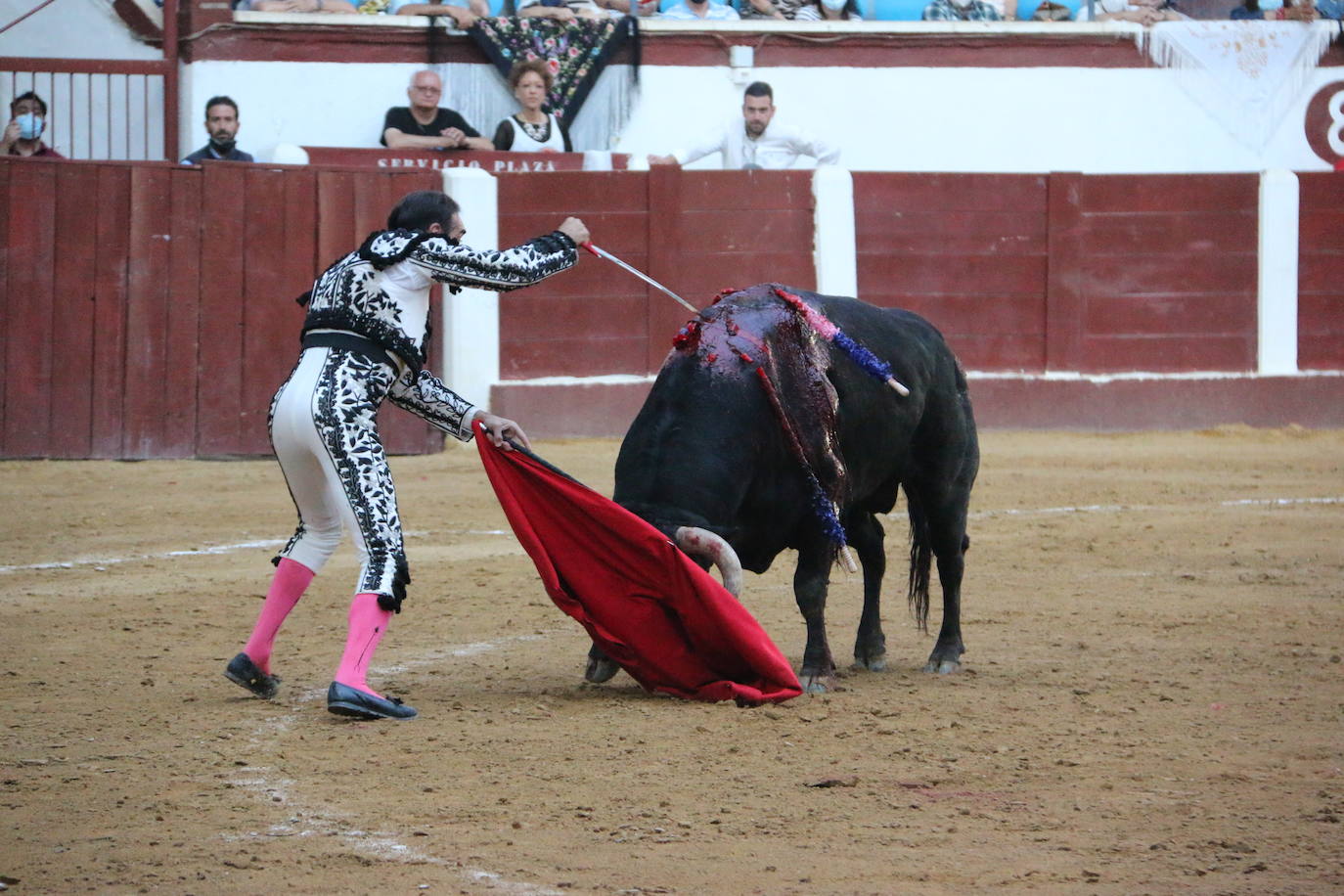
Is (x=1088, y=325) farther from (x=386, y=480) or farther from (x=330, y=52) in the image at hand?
(x=386, y=480)

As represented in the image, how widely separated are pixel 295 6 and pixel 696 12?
8.95 feet

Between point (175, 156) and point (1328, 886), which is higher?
point (175, 156)

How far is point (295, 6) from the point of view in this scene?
12.0 metres

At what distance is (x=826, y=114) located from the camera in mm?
12797

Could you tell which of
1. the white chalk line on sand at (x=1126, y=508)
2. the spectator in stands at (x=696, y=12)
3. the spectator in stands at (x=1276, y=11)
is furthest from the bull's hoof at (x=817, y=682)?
the spectator in stands at (x=1276, y=11)

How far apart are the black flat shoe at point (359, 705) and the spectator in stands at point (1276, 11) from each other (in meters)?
11.0

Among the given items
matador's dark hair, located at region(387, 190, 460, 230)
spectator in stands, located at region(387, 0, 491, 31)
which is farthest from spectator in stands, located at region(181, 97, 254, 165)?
matador's dark hair, located at region(387, 190, 460, 230)

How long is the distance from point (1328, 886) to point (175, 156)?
32.3 feet

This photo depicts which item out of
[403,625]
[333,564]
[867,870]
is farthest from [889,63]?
[867,870]

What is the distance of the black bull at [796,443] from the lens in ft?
15.2

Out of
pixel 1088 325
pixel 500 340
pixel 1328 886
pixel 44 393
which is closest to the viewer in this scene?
pixel 1328 886

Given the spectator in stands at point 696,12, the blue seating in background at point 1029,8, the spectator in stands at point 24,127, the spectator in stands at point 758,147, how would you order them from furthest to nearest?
1. the blue seating in background at point 1029,8
2. the spectator in stands at point 696,12
3. the spectator in stands at point 758,147
4. the spectator in stands at point 24,127

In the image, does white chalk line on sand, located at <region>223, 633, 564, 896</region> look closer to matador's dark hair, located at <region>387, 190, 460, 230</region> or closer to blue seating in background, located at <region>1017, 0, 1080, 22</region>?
matador's dark hair, located at <region>387, 190, 460, 230</region>

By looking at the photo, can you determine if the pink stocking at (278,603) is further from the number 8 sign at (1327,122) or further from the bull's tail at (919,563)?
the number 8 sign at (1327,122)
